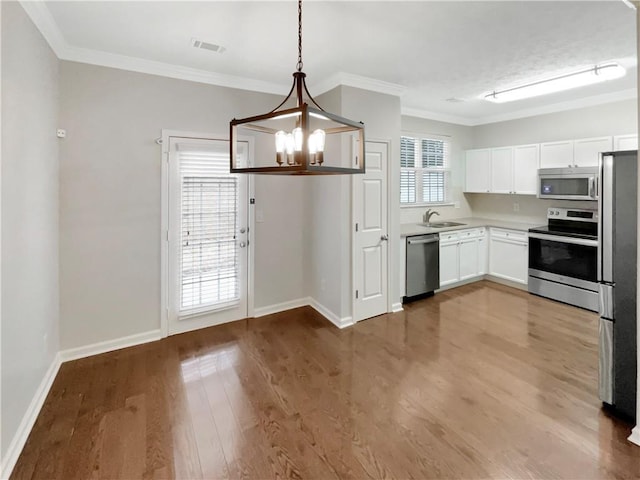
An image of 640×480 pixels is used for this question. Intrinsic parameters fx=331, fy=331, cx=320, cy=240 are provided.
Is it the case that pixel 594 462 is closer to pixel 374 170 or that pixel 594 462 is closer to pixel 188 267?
pixel 374 170

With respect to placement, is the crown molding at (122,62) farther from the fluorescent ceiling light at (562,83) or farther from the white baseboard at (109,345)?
the fluorescent ceiling light at (562,83)

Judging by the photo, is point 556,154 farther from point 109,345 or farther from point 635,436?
point 109,345

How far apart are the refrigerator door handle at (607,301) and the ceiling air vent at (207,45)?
11.7 feet

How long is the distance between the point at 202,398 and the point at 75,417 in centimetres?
84

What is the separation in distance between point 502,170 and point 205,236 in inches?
186

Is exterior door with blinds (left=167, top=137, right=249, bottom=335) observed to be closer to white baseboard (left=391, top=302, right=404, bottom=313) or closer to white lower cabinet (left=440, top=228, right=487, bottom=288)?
white baseboard (left=391, top=302, right=404, bottom=313)

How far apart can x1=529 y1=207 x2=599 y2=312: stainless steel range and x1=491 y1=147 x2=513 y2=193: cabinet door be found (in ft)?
2.55

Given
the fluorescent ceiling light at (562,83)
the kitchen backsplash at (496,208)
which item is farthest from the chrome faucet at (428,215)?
the fluorescent ceiling light at (562,83)

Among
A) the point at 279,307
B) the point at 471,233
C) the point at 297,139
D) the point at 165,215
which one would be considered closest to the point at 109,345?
the point at 165,215

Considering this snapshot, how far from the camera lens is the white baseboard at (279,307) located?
416cm

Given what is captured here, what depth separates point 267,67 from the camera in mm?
3389

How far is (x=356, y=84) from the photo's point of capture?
3670 millimetres

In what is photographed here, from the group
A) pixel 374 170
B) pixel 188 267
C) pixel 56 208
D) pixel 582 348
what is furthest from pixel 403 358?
pixel 56 208

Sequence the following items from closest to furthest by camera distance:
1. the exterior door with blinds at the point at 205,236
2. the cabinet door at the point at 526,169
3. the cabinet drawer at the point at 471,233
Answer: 1. the exterior door with blinds at the point at 205,236
2. the cabinet door at the point at 526,169
3. the cabinet drawer at the point at 471,233
